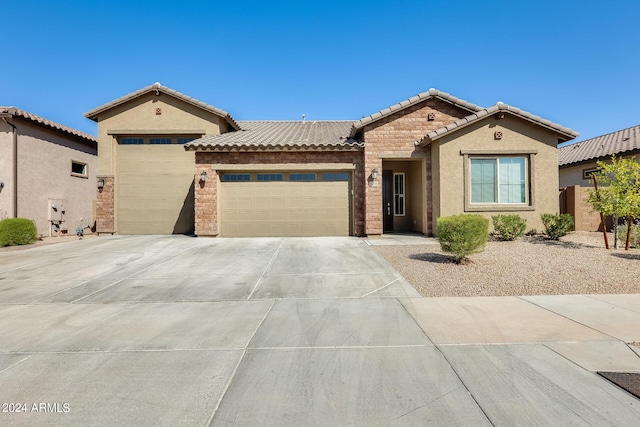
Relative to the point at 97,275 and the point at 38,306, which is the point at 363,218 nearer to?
the point at 97,275

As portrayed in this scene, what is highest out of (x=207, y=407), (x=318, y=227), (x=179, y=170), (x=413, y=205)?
(x=179, y=170)

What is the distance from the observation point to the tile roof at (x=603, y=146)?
1622cm

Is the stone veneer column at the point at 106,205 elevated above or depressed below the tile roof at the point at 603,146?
below

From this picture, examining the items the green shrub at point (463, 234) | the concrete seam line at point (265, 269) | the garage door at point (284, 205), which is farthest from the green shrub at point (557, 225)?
the concrete seam line at point (265, 269)

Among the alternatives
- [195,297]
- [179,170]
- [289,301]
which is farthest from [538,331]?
[179,170]

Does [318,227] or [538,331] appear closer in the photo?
[538,331]

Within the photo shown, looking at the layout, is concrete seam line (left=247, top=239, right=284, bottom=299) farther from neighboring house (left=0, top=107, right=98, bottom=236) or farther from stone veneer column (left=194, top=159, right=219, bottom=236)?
neighboring house (left=0, top=107, right=98, bottom=236)

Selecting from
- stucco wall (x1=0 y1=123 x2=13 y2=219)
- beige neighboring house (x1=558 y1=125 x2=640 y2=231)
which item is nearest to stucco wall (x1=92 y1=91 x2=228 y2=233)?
stucco wall (x1=0 y1=123 x2=13 y2=219)

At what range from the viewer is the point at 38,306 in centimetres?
517

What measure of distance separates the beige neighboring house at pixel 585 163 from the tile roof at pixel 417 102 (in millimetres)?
5648

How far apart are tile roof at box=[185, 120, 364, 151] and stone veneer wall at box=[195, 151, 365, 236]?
1.03 feet

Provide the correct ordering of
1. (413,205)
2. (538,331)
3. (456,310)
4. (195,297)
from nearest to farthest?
(538,331), (456,310), (195,297), (413,205)

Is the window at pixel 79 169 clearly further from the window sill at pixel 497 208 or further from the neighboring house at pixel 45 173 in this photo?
the window sill at pixel 497 208

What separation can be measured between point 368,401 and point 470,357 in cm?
142
